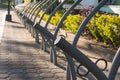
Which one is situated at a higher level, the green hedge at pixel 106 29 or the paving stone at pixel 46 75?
the green hedge at pixel 106 29

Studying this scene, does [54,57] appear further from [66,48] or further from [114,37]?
[66,48]

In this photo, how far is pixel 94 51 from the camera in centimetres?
720

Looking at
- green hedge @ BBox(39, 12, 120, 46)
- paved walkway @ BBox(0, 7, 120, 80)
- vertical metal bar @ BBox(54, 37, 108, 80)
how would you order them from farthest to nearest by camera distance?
green hedge @ BBox(39, 12, 120, 46) < paved walkway @ BBox(0, 7, 120, 80) < vertical metal bar @ BBox(54, 37, 108, 80)

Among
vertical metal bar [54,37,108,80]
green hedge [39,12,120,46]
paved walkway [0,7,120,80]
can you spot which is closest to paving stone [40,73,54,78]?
paved walkway [0,7,120,80]

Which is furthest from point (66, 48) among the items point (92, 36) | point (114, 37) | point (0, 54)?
point (92, 36)

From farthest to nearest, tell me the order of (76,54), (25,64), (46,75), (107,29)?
1. (107,29)
2. (25,64)
3. (46,75)
4. (76,54)

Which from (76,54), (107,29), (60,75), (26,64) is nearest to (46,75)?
(60,75)

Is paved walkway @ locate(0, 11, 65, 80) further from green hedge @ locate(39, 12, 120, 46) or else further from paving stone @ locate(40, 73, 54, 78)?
green hedge @ locate(39, 12, 120, 46)

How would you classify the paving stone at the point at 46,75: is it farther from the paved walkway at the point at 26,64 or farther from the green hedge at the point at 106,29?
the green hedge at the point at 106,29

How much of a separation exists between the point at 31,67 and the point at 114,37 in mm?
2020

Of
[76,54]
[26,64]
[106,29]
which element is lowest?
[26,64]

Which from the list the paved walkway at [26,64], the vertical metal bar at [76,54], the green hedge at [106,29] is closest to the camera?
the vertical metal bar at [76,54]

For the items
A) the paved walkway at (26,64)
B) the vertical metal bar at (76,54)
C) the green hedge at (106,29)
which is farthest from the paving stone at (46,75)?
the vertical metal bar at (76,54)

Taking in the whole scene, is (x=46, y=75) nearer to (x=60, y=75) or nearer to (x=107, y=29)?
(x=60, y=75)
